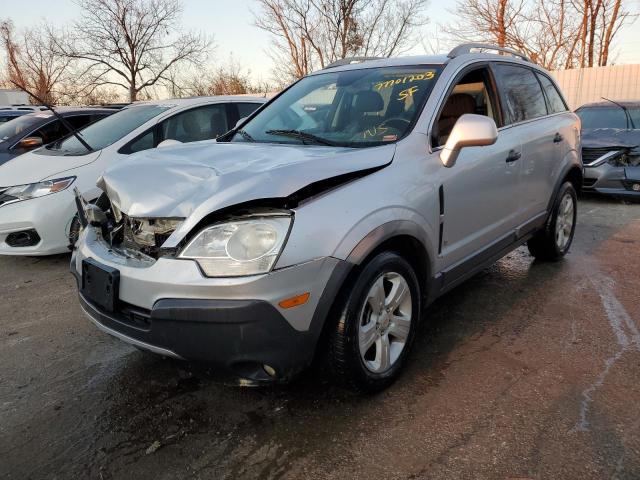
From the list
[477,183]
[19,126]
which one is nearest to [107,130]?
[19,126]

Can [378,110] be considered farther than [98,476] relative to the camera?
Yes

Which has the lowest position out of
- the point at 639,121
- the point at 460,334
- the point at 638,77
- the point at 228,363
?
the point at 460,334

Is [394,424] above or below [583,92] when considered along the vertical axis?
below

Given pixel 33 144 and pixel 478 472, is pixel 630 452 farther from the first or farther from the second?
pixel 33 144

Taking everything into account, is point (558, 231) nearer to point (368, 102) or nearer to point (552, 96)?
point (552, 96)

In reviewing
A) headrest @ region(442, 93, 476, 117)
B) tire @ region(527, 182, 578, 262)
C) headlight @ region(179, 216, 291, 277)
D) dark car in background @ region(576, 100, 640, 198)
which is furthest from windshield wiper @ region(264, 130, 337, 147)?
dark car in background @ region(576, 100, 640, 198)

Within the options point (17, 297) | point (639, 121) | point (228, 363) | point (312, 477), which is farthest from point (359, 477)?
point (639, 121)

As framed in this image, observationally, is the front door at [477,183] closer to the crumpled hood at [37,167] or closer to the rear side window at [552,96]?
the rear side window at [552,96]

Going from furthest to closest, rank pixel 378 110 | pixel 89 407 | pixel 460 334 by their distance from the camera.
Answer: pixel 460 334 → pixel 378 110 → pixel 89 407

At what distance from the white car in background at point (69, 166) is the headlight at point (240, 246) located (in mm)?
2642

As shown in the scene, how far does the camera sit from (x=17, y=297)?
4.18 meters

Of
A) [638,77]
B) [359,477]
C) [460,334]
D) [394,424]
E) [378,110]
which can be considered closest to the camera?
[359,477]

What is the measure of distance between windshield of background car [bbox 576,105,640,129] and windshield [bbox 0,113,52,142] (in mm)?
8639

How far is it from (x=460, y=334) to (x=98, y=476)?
2212mm
